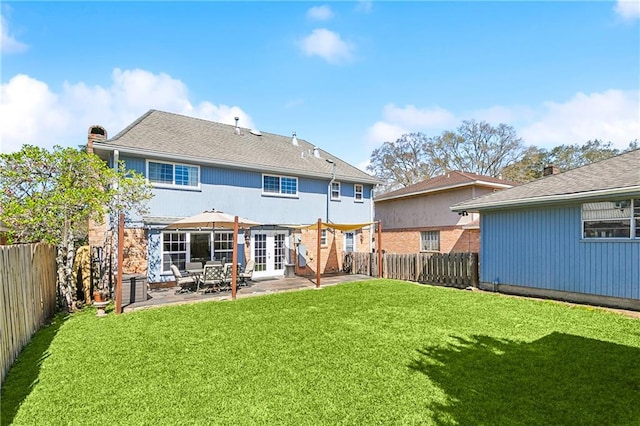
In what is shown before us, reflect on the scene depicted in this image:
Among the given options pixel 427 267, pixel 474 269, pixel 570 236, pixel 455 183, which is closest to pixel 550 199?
pixel 570 236

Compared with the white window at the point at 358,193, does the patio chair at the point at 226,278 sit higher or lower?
lower

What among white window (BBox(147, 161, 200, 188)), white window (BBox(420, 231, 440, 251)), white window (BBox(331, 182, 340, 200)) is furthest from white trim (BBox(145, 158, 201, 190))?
white window (BBox(420, 231, 440, 251))

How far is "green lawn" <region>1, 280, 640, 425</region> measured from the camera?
391 centimetres

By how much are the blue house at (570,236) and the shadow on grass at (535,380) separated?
13.6 feet

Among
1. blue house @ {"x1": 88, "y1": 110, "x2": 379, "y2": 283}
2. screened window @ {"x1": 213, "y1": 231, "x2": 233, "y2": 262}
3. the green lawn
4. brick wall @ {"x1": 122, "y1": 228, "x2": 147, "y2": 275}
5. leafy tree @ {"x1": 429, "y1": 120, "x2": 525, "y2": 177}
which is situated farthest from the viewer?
leafy tree @ {"x1": 429, "y1": 120, "x2": 525, "y2": 177}

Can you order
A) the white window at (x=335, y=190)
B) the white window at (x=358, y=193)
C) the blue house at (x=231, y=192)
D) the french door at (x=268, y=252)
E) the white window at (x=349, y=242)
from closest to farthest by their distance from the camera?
the blue house at (x=231, y=192)
the french door at (x=268, y=252)
the white window at (x=335, y=190)
the white window at (x=349, y=242)
the white window at (x=358, y=193)

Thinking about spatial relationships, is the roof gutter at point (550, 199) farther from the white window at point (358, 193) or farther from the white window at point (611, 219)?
the white window at point (358, 193)

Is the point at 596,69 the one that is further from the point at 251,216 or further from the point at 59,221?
the point at 59,221

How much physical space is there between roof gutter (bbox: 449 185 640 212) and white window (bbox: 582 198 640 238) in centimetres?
65

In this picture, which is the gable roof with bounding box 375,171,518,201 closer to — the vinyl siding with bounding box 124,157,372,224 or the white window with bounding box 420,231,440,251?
the white window with bounding box 420,231,440,251

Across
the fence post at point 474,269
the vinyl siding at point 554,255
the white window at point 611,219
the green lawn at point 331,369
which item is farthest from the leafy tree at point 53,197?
the white window at point 611,219

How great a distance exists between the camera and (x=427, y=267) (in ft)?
47.1

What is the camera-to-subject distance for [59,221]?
28.9 ft

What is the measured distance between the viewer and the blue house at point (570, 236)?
902cm
